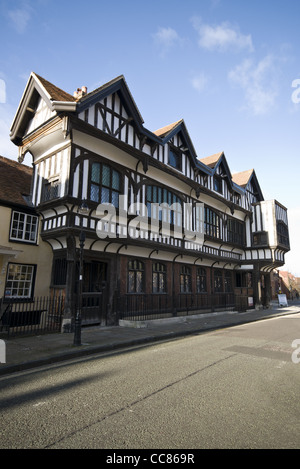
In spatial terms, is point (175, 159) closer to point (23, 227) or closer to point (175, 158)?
point (175, 158)

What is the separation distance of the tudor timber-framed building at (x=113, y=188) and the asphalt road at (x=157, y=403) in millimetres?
5457

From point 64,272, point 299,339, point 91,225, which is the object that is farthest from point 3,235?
point 299,339

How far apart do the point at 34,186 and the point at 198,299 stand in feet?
39.1

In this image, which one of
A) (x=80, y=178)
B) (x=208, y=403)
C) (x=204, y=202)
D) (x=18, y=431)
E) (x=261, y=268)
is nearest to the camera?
(x=18, y=431)

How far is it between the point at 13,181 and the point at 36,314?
6.63 metres

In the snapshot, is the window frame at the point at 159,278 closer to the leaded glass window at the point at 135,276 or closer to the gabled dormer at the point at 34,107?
the leaded glass window at the point at 135,276

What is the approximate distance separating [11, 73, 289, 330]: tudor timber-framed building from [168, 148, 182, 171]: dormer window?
6 cm

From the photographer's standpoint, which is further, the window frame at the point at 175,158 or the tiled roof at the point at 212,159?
the tiled roof at the point at 212,159

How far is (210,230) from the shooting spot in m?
19.8

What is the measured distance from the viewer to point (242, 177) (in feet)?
86.8

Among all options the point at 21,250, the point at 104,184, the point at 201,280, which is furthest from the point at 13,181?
the point at 201,280

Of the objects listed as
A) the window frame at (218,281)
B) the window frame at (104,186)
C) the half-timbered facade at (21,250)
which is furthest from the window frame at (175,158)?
the window frame at (218,281)

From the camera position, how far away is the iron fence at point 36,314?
35.7 feet
